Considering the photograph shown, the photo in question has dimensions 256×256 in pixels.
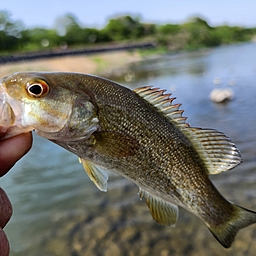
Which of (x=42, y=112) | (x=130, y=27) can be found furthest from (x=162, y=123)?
(x=130, y=27)

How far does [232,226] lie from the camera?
241 cm

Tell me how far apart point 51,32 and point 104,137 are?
98140 millimetres

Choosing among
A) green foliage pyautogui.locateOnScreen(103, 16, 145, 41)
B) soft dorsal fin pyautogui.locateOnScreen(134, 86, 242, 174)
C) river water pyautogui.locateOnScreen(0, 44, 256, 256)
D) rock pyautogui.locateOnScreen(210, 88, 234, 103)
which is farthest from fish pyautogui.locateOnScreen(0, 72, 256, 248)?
green foliage pyautogui.locateOnScreen(103, 16, 145, 41)

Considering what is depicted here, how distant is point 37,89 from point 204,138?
126 centimetres

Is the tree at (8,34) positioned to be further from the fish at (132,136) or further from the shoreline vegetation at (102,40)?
the fish at (132,136)

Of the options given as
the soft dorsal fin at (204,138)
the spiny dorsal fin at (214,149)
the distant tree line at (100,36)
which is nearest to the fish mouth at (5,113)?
the soft dorsal fin at (204,138)

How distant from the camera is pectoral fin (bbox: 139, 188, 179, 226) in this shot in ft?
8.00

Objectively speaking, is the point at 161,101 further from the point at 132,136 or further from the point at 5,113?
the point at 5,113

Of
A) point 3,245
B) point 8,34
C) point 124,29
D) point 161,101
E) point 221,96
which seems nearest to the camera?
point 3,245

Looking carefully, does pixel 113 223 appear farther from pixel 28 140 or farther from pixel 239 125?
pixel 239 125

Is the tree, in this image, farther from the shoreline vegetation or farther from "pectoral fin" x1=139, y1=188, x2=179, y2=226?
"pectoral fin" x1=139, y1=188, x2=179, y2=226

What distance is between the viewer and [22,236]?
5559 mm

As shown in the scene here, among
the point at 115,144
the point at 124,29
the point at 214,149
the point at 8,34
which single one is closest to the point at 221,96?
the point at 214,149

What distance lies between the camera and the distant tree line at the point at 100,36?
74438 millimetres
